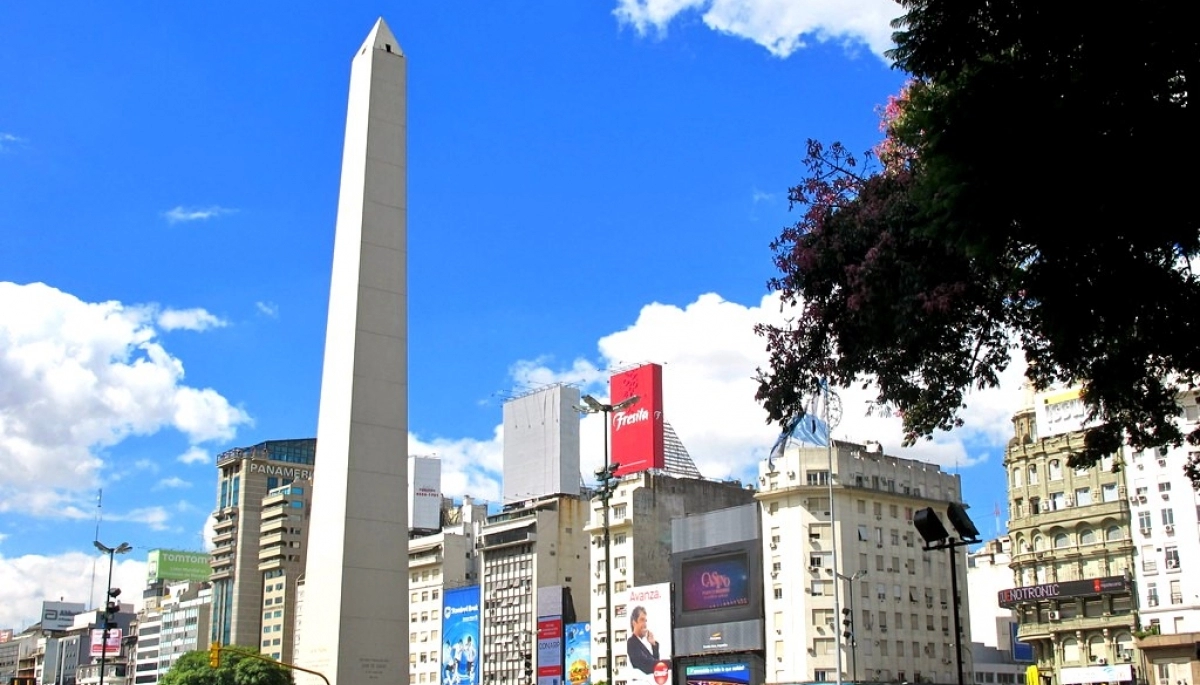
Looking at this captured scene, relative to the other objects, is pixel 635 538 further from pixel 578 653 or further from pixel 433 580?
pixel 433 580

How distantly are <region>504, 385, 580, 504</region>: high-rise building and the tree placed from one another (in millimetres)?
74278

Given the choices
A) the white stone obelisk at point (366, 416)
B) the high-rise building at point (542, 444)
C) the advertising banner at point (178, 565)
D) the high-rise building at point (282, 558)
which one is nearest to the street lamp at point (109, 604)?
the white stone obelisk at point (366, 416)

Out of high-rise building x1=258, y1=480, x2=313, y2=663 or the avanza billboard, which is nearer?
the avanza billboard

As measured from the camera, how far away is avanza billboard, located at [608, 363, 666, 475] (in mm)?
79688

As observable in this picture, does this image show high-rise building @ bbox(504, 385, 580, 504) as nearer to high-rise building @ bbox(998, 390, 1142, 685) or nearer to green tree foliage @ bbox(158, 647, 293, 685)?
green tree foliage @ bbox(158, 647, 293, 685)

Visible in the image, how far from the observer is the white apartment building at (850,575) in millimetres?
66562

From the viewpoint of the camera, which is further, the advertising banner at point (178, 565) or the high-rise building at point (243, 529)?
the advertising banner at point (178, 565)

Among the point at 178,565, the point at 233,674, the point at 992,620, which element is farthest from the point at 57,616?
the point at 992,620

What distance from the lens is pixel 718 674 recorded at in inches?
2761

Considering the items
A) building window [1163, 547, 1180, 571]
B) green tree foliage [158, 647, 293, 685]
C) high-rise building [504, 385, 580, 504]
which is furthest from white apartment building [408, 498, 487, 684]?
building window [1163, 547, 1180, 571]

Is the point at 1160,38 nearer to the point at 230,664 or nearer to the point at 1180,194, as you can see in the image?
the point at 1180,194

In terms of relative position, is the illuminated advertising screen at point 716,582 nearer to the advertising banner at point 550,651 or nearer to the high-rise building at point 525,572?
the advertising banner at point 550,651

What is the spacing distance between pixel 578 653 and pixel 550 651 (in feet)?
8.29

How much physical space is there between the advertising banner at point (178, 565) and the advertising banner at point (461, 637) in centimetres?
6441
